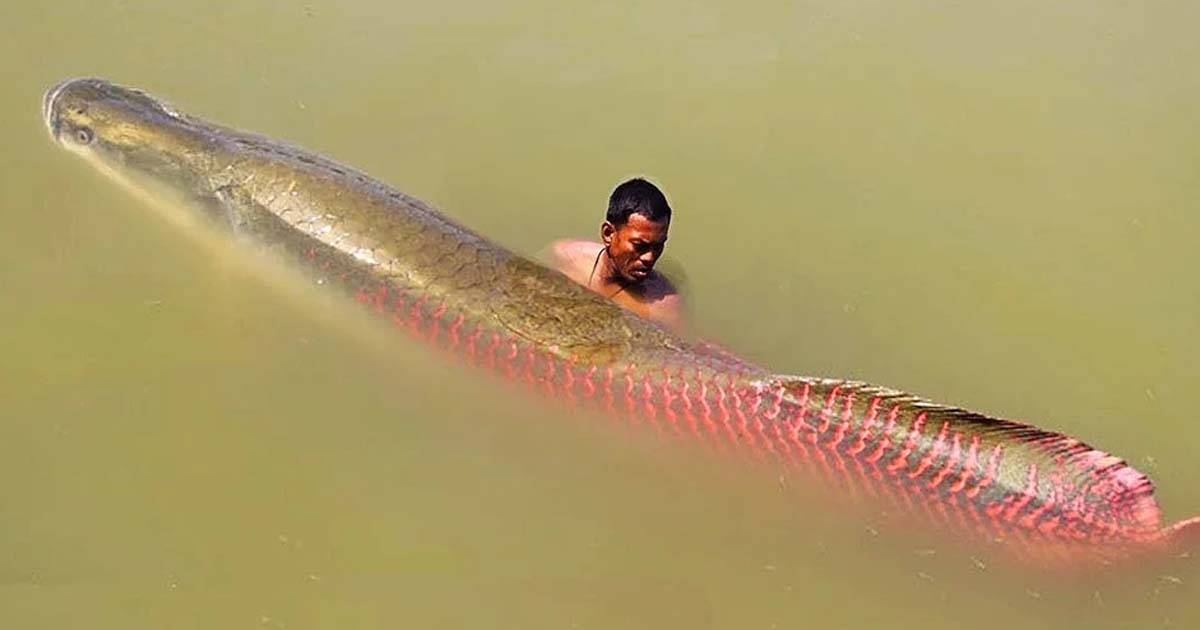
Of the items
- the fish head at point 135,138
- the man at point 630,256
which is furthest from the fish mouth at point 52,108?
the man at point 630,256

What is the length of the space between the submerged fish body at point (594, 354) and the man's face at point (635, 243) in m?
0.19

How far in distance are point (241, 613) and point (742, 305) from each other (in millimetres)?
1825

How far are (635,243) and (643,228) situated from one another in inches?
2.3

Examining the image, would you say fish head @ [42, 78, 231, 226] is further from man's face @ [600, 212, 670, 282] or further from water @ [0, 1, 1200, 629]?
man's face @ [600, 212, 670, 282]

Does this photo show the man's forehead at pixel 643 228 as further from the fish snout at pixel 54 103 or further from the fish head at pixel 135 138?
the fish snout at pixel 54 103

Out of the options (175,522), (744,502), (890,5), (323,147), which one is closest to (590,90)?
(323,147)

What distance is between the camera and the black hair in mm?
3199

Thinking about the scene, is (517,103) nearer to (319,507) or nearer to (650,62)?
(650,62)

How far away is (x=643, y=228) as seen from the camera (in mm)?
3215

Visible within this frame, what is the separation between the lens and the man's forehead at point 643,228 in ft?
10.5

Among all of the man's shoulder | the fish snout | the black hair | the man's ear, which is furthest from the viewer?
the fish snout

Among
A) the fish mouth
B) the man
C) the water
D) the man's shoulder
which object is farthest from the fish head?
the man's shoulder

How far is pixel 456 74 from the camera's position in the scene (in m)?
4.49

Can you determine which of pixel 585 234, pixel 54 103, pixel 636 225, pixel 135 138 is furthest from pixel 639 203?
pixel 54 103
